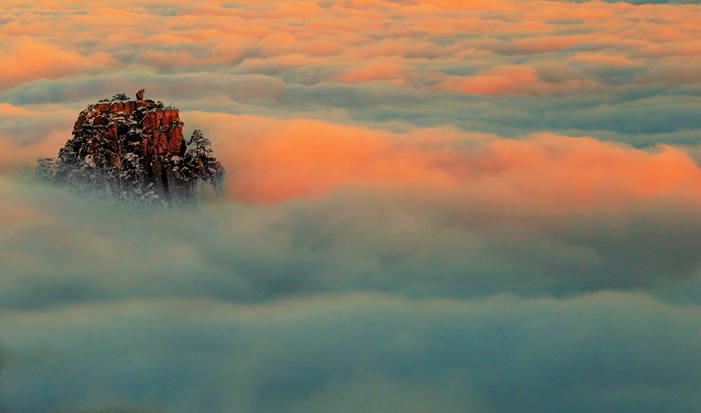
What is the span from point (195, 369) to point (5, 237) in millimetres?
46179

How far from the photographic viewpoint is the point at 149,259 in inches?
4220

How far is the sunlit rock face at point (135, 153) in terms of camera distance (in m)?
89.6

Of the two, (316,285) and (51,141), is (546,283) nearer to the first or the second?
(316,285)

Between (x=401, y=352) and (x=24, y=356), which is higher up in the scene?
(x=24, y=356)

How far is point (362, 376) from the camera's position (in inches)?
3376

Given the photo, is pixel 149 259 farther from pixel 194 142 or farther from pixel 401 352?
pixel 401 352

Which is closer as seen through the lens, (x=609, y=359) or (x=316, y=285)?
(x=609, y=359)

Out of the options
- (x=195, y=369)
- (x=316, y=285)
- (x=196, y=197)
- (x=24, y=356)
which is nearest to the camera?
(x=24, y=356)

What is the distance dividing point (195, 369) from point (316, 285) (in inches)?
1517

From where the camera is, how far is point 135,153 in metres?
90.0

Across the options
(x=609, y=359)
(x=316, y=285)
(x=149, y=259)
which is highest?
(x=149, y=259)

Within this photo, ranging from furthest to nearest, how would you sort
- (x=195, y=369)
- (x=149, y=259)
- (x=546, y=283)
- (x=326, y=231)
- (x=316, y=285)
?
1. (x=326, y=231)
2. (x=546, y=283)
3. (x=316, y=285)
4. (x=149, y=259)
5. (x=195, y=369)

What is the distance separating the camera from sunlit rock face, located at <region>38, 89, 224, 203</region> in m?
89.6

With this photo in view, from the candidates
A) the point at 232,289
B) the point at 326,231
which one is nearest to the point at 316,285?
the point at 232,289
